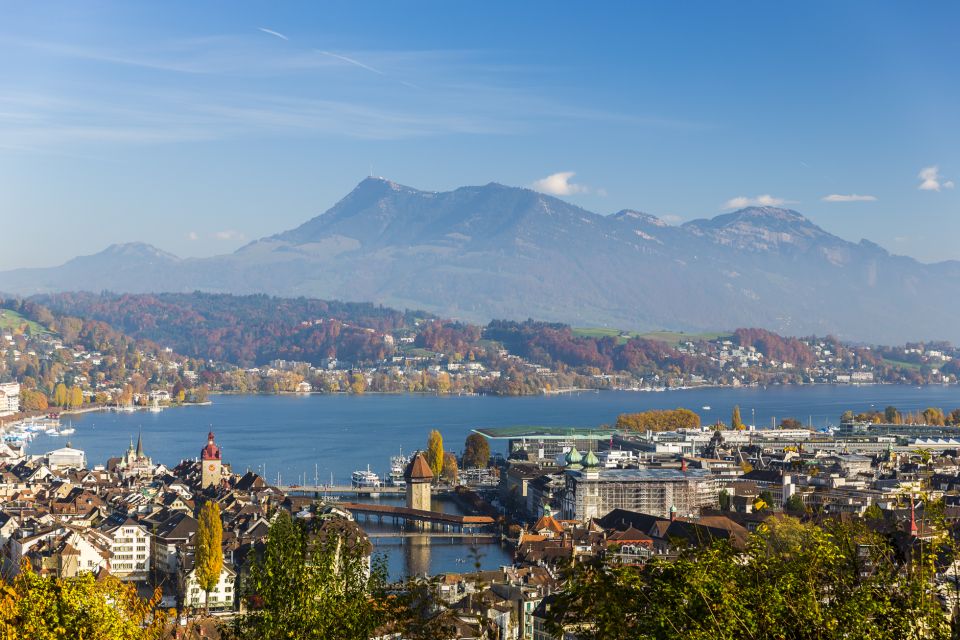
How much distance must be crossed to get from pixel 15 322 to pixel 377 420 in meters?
30.9

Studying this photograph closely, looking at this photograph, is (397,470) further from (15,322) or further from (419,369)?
(419,369)

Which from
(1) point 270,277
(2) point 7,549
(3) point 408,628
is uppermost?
(1) point 270,277

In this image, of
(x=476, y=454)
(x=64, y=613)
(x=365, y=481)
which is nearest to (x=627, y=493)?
(x=365, y=481)

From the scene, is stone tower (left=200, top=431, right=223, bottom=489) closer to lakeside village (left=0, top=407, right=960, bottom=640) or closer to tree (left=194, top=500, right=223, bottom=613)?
→ lakeside village (left=0, top=407, right=960, bottom=640)

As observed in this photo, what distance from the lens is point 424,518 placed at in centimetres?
2452

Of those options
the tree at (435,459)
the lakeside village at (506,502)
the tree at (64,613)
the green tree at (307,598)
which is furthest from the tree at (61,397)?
the tree at (64,613)

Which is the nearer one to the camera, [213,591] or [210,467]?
[213,591]

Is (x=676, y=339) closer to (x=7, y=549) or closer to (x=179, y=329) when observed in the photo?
(x=179, y=329)

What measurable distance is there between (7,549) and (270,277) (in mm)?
170815

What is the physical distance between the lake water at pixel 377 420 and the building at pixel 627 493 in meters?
3.21

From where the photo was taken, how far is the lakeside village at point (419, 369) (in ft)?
211

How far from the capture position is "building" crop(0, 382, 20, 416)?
174 ft

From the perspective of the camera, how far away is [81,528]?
20469 millimetres

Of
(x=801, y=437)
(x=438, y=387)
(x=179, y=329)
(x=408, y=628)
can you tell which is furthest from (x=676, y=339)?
(x=408, y=628)
